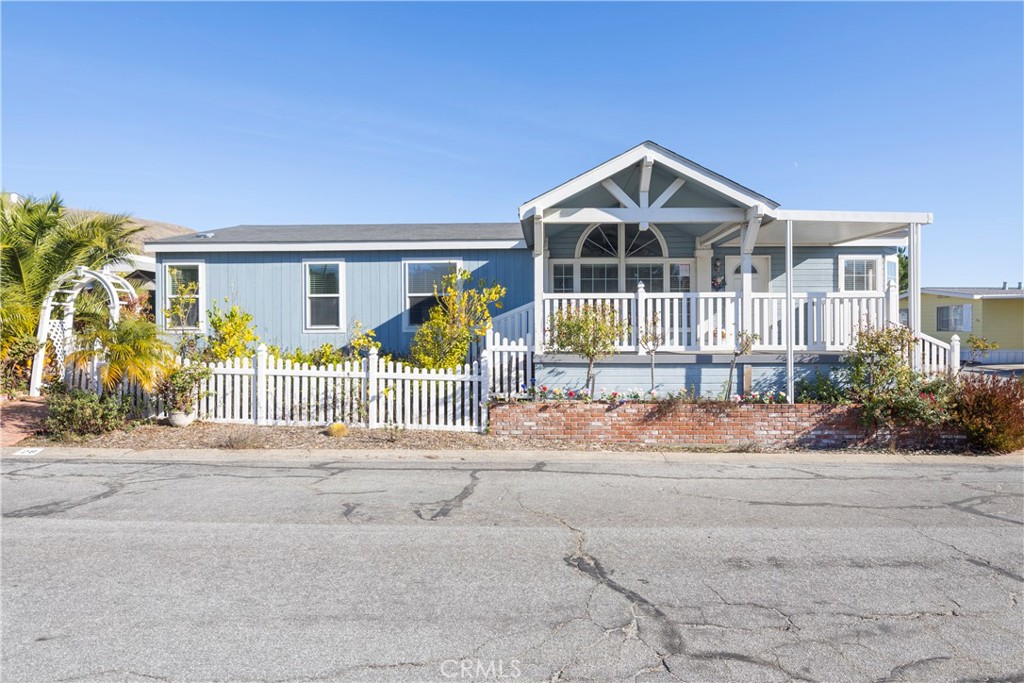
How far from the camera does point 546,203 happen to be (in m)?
12.9

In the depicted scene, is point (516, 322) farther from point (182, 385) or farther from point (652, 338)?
point (182, 385)

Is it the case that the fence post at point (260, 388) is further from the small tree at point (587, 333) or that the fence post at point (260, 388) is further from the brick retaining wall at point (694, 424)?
the small tree at point (587, 333)

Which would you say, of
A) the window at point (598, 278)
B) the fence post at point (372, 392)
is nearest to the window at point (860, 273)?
the window at point (598, 278)

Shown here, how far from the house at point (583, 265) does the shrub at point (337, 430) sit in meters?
3.76

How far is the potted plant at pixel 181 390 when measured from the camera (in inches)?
475

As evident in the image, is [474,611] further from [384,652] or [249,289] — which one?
[249,289]

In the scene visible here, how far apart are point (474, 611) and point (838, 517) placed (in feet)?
13.6

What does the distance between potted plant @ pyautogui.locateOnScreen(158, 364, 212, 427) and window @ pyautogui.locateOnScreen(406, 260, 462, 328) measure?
5437mm

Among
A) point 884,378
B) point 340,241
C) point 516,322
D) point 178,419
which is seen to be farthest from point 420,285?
point 884,378

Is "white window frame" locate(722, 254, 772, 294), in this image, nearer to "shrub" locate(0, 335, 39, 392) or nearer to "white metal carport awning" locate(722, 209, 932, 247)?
"white metal carport awning" locate(722, 209, 932, 247)

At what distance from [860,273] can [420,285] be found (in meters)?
10.9

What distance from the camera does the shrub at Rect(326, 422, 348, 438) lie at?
11.6 metres

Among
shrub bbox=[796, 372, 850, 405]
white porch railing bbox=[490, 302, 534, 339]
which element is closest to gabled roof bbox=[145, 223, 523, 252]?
white porch railing bbox=[490, 302, 534, 339]

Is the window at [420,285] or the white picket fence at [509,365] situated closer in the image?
the white picket fence at [509,365]
